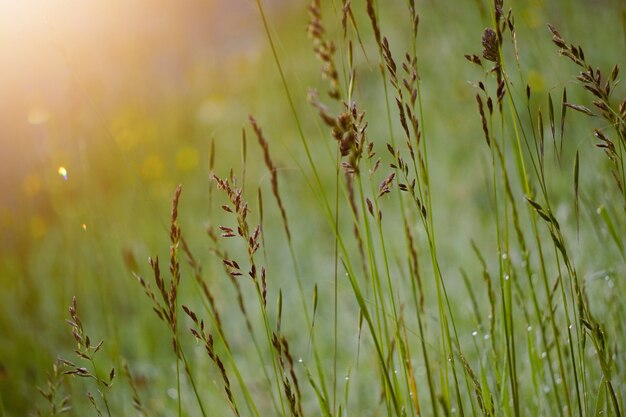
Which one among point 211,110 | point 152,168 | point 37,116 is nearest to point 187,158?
point 152,168

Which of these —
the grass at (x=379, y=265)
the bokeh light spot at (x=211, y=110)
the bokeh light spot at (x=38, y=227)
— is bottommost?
the grass at (x=379, y=265)

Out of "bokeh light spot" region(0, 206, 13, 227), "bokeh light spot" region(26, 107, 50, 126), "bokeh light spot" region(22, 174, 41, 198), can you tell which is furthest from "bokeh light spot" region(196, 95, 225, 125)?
"bokeh light spot" region(0, 206, 13, 227)

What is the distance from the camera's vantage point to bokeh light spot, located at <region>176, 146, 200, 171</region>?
12.0 ft

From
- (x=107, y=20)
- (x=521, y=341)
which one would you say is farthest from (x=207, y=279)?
(x=107, y=20)

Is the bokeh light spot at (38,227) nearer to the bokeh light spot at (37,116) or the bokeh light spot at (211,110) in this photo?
the bokeh light spot at (37,116)

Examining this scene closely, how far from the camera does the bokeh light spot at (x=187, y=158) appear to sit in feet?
12.0

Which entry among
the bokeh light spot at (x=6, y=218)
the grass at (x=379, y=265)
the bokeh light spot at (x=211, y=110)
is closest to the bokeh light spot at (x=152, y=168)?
the grass at (x=379, y=265)

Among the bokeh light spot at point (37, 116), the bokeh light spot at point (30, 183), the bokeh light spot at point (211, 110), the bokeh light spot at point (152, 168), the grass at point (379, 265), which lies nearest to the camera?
the grass at point (379, 265)

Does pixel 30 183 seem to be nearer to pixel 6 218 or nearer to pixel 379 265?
pixel 6 218

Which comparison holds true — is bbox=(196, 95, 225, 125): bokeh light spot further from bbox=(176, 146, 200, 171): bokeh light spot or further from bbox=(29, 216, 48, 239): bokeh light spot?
bbox=(29, 216, 48, 239): bokeh light spot

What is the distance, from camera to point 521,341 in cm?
180

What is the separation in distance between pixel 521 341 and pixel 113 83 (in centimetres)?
340

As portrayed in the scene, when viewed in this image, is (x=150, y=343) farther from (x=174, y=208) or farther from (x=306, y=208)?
(x=174, y=208)

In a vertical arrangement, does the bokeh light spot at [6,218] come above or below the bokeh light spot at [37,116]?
below
